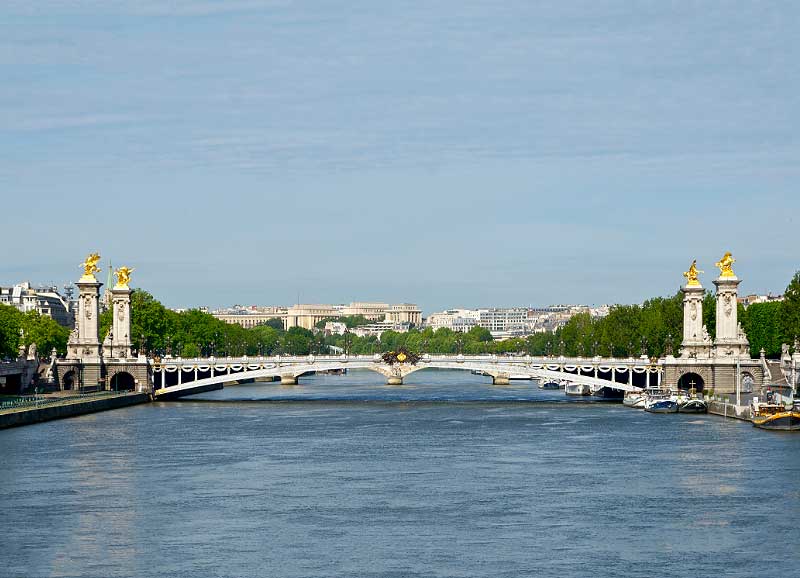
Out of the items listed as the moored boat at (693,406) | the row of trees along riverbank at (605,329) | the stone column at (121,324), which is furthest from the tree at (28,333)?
the moored boat at (693,406)

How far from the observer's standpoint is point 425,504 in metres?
48.8

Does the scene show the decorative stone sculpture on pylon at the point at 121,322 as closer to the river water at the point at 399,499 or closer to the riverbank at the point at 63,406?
the riverbank at the point at 63,406

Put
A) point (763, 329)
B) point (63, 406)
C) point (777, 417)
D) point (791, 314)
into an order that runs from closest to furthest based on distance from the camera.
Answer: point (777, 417) < point (63, 406) < point (791, 314) < point (763, 329)

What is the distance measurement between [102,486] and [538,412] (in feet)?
139

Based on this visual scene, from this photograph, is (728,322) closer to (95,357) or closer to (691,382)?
(691,382)

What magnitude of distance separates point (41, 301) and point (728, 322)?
97.6 metres

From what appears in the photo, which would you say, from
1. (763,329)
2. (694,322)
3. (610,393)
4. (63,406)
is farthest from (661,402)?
(763,329)

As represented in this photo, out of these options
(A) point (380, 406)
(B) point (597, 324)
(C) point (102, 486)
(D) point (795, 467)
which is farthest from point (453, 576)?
(B) point (597, 324)

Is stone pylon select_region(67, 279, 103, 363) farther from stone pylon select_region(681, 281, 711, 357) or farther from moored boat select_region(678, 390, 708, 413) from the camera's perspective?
moored boat select_region(678, 390, 708, 413)

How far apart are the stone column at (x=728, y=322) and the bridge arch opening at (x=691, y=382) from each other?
12.1 feet

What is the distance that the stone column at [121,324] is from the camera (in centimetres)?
10600

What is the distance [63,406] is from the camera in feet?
273

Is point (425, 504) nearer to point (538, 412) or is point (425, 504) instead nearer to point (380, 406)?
point (538, 412)

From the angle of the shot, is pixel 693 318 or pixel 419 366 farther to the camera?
pixel 419 366
